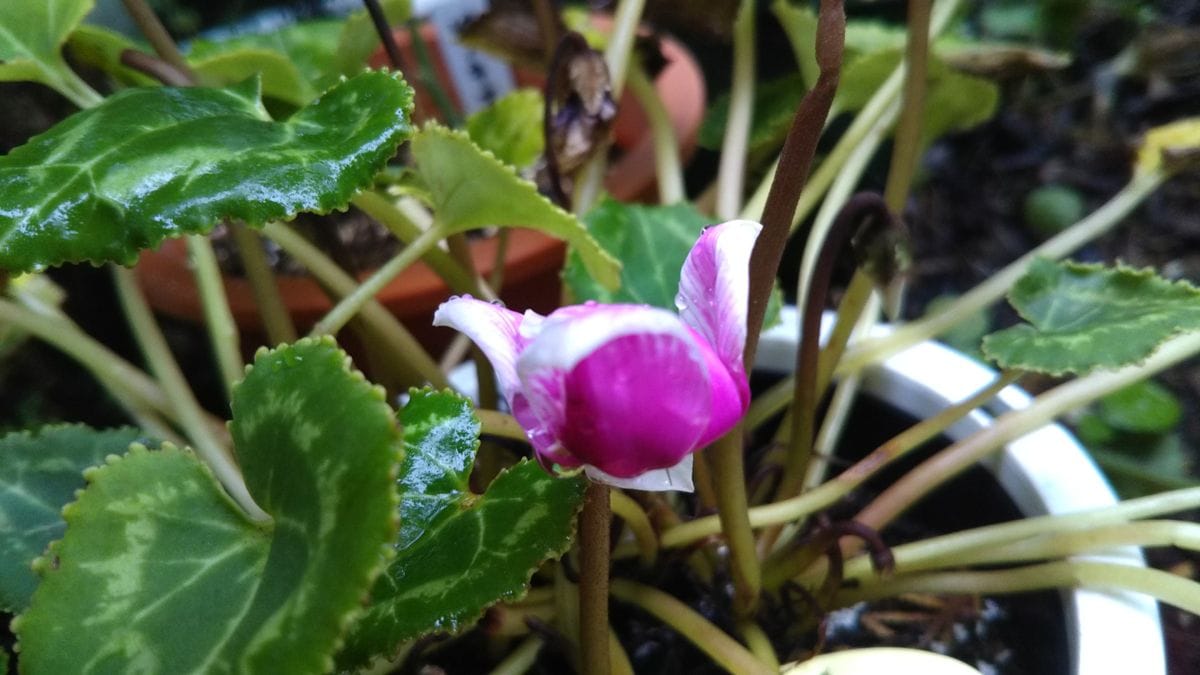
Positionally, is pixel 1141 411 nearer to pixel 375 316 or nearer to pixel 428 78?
pixel 375 316

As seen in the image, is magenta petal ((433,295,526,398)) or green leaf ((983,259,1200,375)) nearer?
magenta petal ((433,295,526,398))

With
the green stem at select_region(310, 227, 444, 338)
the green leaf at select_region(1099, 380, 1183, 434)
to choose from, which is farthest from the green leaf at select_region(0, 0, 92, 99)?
the green leaf at select_region(1099, 380, 1183, 434)

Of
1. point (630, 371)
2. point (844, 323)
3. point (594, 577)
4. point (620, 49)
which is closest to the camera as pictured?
point (630, 371)

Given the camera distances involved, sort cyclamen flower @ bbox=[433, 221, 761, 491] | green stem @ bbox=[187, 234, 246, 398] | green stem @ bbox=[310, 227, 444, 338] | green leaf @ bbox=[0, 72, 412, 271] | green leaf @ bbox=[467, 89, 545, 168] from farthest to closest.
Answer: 1. green leaf @ bbox=[467, 89, 545, 168]
2. green stem @ bbox=[187, 234, 246, 398]
3. green stem @ bbox=[310, 227, 444, 338]
4. green leaf @ bbox=[0, 72, 412, 271]
5. cyclamen flower @ bbox=[433, 221, 761, 491]

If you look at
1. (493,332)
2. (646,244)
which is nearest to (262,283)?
(646,244)

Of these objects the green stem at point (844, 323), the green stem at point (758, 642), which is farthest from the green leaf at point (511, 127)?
the green stem at point (758, 642)

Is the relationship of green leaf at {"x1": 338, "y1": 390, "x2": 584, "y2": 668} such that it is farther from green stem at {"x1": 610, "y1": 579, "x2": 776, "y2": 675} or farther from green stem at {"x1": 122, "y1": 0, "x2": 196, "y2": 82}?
green stem at {"x1": 122, "y1": 0, "x2": 196, "y2": 82}
